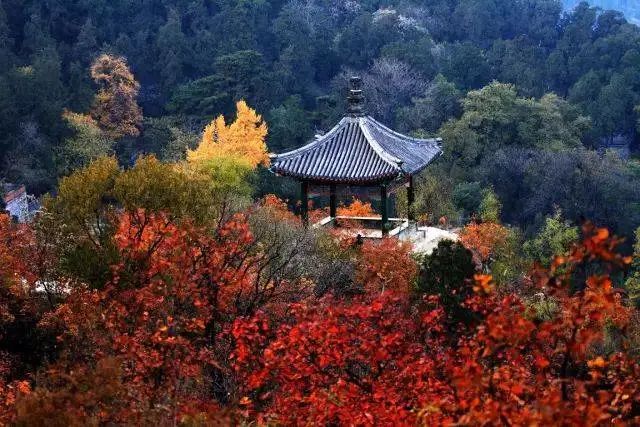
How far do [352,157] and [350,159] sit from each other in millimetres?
75

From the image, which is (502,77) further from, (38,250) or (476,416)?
(476,416)

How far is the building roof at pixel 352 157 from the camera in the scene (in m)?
21.4

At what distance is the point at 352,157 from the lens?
72.0ft

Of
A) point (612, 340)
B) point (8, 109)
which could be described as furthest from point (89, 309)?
point (8, 109)

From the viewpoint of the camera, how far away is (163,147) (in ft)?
159

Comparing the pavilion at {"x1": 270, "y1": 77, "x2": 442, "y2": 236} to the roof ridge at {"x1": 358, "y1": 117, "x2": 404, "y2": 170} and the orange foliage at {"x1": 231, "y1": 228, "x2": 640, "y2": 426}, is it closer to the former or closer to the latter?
the roof ridge at {"x1": 358, "y1": 117, "x2": 404, "y2": 170}

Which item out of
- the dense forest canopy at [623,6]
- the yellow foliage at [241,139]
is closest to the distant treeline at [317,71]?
the yellow foliage at [241,139]

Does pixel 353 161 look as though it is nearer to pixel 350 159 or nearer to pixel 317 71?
pixel 350 159

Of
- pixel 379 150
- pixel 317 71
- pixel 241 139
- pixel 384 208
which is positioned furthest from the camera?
pixel 317 71

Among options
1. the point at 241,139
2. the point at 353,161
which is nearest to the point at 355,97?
the point at 353,161

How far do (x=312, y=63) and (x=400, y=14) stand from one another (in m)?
8.60

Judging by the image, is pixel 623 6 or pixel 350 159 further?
pixel 623 6

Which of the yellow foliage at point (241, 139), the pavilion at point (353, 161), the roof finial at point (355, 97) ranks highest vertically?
the roof finial at point (355, 97)

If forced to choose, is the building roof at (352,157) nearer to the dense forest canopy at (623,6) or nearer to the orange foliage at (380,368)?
the orange foliage at (380,368)
